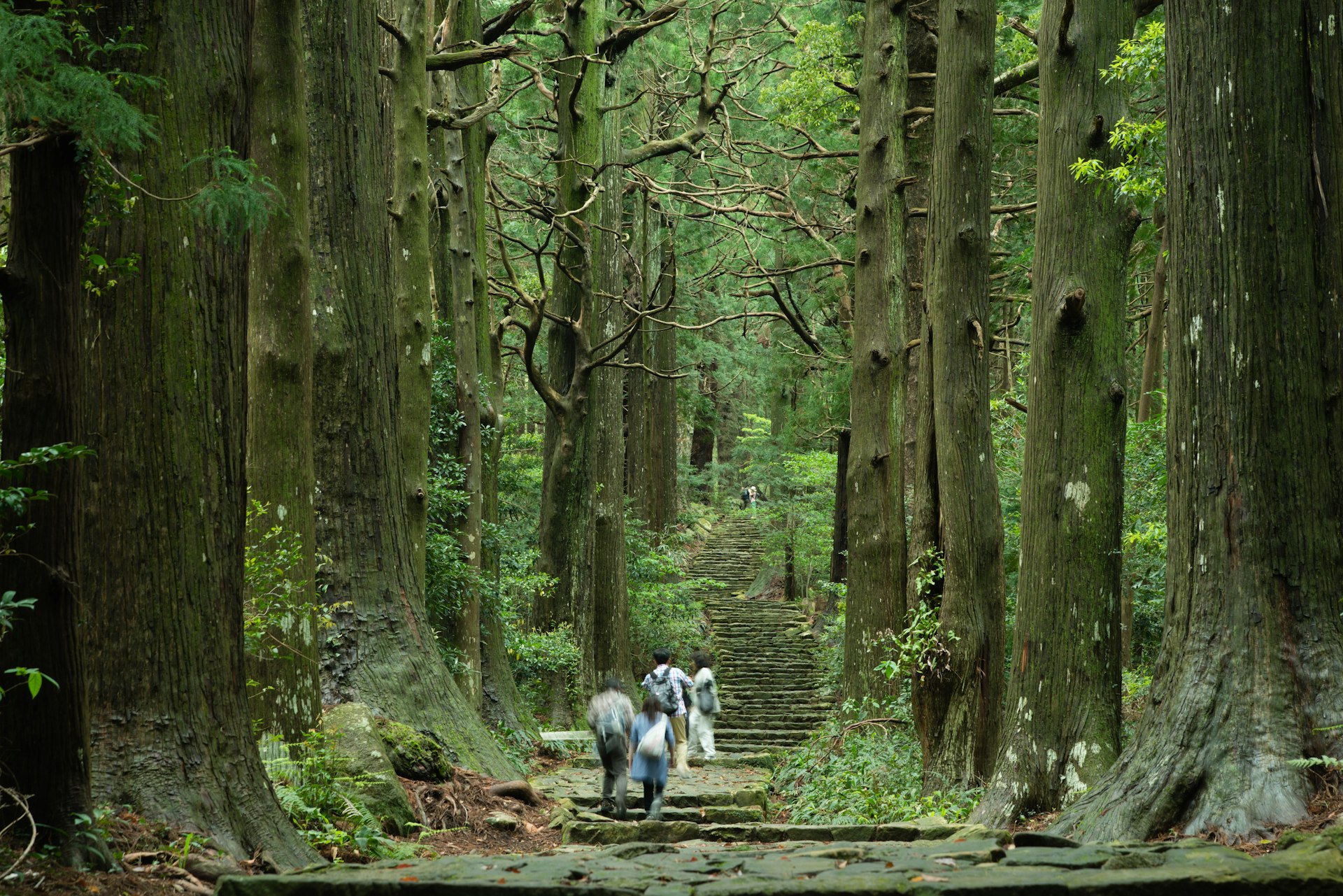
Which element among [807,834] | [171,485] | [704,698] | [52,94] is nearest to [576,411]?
[704,698]

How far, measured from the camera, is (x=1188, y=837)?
Result: 15.8ft

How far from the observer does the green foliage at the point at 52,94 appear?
3666 millimetres

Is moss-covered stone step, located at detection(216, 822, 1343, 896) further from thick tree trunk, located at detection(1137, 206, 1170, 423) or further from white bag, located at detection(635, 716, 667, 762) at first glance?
thick tree trunk, located at detection(1137, 206, 1170, 423)

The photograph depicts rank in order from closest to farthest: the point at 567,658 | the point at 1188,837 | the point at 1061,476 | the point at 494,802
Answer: the point at 1188,837 → the point at 1061,476 → the point at 494,802 → the point at 567,658

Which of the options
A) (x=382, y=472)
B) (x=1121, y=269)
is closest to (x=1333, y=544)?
(x=1121, y=269)

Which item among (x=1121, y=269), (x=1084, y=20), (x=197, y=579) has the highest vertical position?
(x=1084, y=20)

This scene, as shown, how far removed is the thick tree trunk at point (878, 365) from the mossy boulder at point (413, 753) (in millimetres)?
6264

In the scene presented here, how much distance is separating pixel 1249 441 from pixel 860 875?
300 cm

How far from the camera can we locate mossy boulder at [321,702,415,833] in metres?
7.00

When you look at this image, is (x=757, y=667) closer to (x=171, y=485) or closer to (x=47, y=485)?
(x=171, y=485)

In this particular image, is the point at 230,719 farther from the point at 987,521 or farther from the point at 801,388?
the point at 801,388

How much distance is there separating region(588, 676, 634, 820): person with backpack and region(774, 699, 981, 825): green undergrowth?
1.76 meters

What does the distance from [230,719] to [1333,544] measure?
510cm

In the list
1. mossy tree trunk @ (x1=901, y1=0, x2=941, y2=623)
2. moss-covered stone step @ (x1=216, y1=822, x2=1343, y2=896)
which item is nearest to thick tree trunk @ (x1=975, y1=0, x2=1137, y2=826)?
moss-covered stone step @ (x1=216, y1=822, x2=1343, y2=896)
